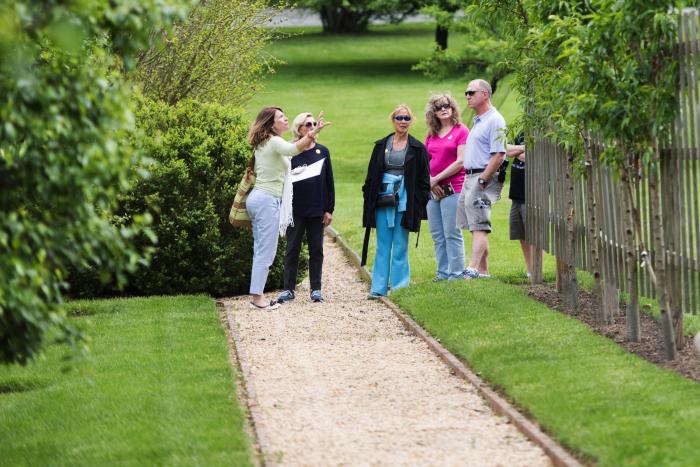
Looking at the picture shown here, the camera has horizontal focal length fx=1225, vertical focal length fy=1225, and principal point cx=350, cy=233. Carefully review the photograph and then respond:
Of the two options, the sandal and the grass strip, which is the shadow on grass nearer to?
the grass strip

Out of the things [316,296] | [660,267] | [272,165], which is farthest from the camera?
[316,296]

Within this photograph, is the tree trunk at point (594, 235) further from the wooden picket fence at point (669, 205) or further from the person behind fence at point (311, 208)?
the person behind fence at point (311, 208)

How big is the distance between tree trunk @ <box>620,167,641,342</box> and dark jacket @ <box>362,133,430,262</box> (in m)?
3.18

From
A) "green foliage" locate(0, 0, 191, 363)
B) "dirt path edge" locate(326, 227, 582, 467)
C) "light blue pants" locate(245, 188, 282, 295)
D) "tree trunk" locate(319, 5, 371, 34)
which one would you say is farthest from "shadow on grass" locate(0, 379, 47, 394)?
"tree trunk" locate(319, 5, 371, 34)

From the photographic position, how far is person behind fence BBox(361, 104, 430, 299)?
1224 cm

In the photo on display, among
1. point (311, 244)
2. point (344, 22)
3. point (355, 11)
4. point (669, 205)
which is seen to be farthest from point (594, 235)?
point (344, 22)

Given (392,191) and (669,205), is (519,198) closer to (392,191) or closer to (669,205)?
(392,191)

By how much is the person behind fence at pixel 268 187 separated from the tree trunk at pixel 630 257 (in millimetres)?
3533

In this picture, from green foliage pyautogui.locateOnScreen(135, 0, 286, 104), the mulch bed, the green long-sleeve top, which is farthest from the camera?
green foliage pyautogui.locateOnScreen(135, 0, 286, 104)

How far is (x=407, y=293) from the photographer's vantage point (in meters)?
12.3

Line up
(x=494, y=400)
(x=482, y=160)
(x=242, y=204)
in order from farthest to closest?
(x=482, y=160)
(x=242, y=204)
(x=494, y=400)

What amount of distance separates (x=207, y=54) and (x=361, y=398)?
10.1 m

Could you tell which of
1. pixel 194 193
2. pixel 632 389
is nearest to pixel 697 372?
pixel 632 389

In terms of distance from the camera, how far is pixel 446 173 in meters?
12.7
